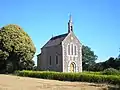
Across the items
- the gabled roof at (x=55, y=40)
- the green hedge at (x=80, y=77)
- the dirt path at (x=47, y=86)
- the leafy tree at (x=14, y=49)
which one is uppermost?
the gabled roof at (x=55, y=40)

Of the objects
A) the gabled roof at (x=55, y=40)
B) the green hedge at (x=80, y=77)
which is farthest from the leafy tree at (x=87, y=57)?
the green hedge at (x=80, y=77)

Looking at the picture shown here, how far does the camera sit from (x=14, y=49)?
58531mm

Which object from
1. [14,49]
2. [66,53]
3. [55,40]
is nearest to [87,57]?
[55,40]

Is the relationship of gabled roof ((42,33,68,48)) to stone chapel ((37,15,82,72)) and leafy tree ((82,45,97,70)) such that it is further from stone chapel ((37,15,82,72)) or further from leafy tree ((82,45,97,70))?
leafy tree ((82,45,97,70))

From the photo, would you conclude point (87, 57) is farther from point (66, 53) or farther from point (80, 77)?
point (80, 77)

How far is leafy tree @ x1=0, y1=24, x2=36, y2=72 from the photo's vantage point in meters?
58.5

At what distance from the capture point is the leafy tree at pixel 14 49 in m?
58.5

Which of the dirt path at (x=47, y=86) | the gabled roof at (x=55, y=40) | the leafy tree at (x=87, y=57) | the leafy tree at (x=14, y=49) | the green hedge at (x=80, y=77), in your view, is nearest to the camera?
the dirt path at (x=47, y=86)

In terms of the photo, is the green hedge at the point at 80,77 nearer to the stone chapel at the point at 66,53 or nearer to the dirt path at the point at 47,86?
the dirt path at the point at 47,86

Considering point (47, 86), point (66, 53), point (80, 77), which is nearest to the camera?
point (47, 86)

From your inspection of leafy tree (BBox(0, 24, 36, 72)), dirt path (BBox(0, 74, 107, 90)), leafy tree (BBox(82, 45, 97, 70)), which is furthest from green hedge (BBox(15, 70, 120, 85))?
leafy tree (BBox(82, 45, 97, 70))

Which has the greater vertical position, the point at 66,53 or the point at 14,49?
the point at 66,53

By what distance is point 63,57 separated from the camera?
227ft

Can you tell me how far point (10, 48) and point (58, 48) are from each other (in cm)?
1621
